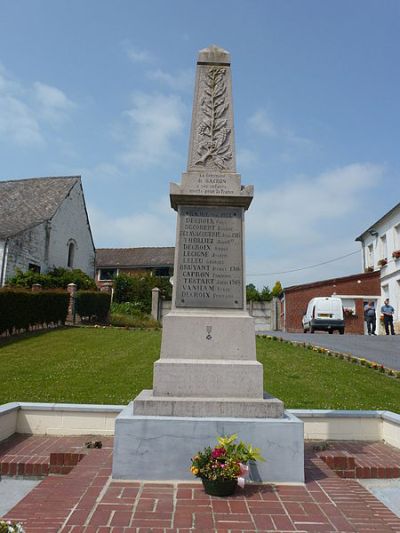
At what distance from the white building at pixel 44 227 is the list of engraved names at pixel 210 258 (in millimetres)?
21910

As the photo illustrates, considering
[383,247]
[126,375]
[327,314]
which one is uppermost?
[383,247]

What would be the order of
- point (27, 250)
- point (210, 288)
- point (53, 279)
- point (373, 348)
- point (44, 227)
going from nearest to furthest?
point (210, 288), point (373, 348), point (53, 279), point (27, 250), point (44, 227)

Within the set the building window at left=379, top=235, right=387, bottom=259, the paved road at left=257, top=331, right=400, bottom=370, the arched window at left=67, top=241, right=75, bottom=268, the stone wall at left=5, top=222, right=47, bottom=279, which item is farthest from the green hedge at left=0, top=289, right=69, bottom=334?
the building window at left=379, top=235, right=387, bottom=259

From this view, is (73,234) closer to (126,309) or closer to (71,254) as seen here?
(71,254)

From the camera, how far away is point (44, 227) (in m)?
28.2

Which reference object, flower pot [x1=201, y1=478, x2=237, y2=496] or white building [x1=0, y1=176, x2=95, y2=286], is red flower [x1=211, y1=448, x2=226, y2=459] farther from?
white building [x1=0, y1=176, x2=95, y2=286]

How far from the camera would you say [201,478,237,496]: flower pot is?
370 centimetres

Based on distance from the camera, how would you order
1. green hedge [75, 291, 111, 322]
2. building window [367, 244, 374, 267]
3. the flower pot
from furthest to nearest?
building window [367, 244, 374, 267] → green hedge [75, 291, 111, 322] → the flower pot

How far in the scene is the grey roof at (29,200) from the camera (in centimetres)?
2770

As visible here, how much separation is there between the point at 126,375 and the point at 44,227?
21044mm

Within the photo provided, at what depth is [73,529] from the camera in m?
3.04

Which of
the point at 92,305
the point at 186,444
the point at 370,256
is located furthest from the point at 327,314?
the point at 186,444

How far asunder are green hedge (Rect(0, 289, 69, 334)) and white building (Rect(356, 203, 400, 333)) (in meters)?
18.7

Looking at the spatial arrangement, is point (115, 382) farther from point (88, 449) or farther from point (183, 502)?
point (183, 502)
